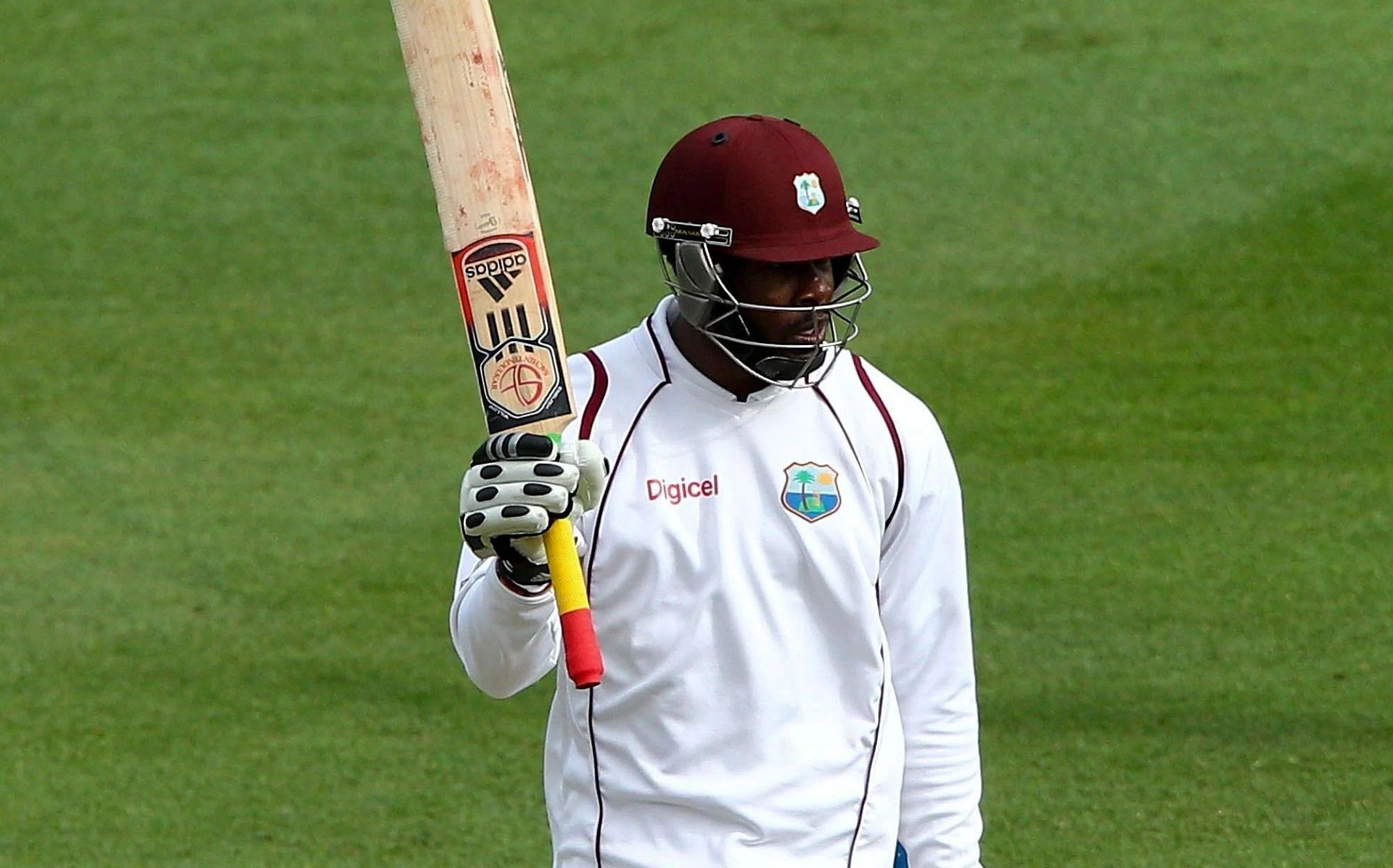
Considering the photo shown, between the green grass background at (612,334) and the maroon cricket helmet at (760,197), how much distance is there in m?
2.45

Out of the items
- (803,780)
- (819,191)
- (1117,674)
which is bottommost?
(1117,674)

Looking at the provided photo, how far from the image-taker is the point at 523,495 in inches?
94.8

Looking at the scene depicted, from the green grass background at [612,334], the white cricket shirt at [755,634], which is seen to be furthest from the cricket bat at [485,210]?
the green grass background at [612,334]

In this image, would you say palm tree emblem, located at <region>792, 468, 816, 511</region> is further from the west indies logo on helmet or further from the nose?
the nose

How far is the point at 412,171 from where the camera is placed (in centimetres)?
936

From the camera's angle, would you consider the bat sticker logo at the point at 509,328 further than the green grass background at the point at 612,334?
No

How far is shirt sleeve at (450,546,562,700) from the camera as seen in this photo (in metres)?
2.57

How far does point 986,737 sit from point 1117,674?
19.5 inches

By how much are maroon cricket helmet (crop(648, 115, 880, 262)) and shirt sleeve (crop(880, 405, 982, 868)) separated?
31cm

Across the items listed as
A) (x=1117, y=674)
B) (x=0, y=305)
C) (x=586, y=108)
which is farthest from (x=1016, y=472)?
(x=0, y=305)

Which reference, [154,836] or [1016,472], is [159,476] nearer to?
[154,836]

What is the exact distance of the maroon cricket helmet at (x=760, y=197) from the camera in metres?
2.68

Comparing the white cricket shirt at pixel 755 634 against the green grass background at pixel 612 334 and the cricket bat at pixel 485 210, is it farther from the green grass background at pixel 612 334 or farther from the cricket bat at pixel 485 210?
the green grass background at pixel 612 334

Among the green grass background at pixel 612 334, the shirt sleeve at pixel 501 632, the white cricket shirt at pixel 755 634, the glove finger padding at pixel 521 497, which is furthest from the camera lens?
the green grass background at pixel 612 334
